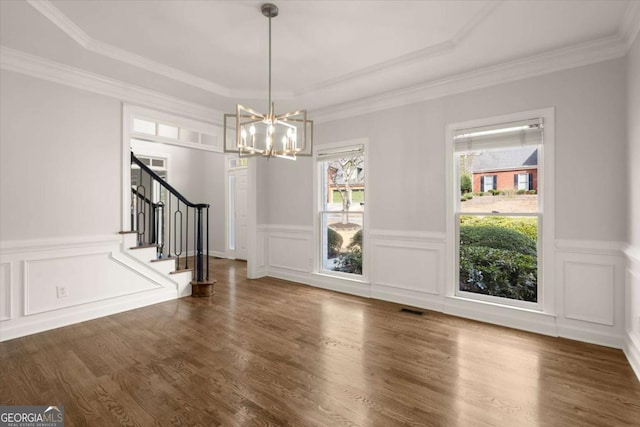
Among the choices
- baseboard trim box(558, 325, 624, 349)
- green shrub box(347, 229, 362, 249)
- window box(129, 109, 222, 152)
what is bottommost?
baseboard trim box(558, 325, 624, 349)

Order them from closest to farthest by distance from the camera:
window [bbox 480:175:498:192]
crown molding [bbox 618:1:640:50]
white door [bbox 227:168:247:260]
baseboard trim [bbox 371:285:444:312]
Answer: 1. crown molding [bbox 618:1:640:50]
2. window [bbox 480:175:498:192]
3. baseboard trim [bbox 371:285:444:312]
4. white door [bbox 227:168:247:260]

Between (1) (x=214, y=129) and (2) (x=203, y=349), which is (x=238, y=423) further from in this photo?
(1) (x=214, y=129)

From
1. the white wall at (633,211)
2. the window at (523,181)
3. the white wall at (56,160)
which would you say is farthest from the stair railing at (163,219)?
the white wall at (633,211)

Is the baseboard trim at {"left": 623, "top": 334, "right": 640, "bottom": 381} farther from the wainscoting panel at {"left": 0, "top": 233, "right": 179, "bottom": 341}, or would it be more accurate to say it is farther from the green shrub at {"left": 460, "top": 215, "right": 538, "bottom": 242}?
the wainscoting panel at {"left": 0, "top": 233, "right": 179, "bottom": 341}

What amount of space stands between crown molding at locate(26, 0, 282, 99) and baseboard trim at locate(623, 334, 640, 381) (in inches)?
179

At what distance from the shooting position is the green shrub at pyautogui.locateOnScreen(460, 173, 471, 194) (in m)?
3.88

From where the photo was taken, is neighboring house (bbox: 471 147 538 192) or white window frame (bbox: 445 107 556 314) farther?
neighboring house (bbox: 471 147 538 192)

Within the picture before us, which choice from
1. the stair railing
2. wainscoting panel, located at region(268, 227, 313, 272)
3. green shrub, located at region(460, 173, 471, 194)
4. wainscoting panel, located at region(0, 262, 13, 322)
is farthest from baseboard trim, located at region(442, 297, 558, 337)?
wainscoting panel, located at region(0, 262, 13, 322)

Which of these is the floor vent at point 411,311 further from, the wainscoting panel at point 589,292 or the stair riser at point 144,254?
the stair riser at point 144,254

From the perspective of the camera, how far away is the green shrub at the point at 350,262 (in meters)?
4.95

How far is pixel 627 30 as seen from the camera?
8.98 ft

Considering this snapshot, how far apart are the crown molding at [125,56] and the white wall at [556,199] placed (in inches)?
59.9

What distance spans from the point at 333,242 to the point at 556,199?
3.01 m

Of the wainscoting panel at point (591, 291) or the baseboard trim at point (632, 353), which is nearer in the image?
the baseboard trim at point (632, 353)
